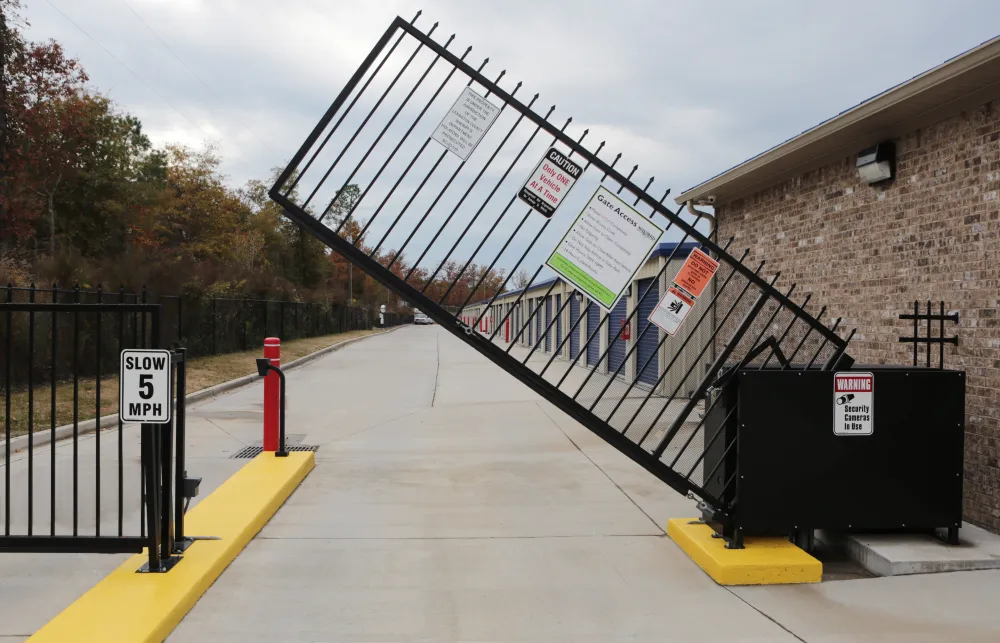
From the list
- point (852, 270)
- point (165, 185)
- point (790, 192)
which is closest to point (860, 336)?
point (852, 270)

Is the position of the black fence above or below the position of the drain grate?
above

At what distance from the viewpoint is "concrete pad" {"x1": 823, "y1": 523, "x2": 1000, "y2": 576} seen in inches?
173

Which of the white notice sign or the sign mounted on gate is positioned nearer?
the sign mounted on gate

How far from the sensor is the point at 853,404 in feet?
15.0

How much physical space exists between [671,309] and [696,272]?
1.01 ft

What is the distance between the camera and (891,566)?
437 centimetres

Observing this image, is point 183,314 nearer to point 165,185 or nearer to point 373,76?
point 373,76

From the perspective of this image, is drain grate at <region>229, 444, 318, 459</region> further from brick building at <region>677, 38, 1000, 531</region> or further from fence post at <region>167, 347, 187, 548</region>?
brick building at <region>677, 38, 1000, 531</region>

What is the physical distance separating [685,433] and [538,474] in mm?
3104

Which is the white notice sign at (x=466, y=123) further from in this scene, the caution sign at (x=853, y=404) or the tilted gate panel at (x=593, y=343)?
the tilted gate panel at (x=593, y=343)

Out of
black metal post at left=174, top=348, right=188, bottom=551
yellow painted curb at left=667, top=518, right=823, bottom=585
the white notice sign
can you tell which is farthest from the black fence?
yellow painted curb at left=667, top=518, right=823, bottom=585

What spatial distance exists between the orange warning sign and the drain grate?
543cm

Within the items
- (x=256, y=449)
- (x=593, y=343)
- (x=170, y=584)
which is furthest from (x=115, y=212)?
(x=170, y=584)

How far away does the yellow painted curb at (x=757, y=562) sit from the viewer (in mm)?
4352
